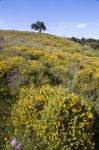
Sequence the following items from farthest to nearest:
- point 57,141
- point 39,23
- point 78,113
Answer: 1. point 39,23
2. point 78,113
3. point 57,141

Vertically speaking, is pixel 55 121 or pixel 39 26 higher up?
pixel 55 121

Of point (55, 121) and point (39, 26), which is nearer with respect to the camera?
point (55, 121)

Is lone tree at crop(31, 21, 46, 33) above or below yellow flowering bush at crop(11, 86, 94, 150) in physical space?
below

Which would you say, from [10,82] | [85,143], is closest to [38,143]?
[85,143]

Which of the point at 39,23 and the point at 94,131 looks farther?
the point at 39,23

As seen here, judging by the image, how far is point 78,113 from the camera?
6324 millimetres

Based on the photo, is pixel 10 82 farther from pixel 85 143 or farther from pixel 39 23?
pixel 39 23

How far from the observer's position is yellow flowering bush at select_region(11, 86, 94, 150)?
5938 mm

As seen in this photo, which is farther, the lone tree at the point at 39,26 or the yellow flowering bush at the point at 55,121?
the lone tree at the point at 39,26

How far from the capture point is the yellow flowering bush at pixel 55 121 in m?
5.94

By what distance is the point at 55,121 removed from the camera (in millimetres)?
6039

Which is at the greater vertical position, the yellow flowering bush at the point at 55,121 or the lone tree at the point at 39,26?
the yellow flowering bush at the point at 55,121

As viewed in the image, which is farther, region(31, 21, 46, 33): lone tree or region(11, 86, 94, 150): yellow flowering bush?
region(31, 21, 46, 33): lone tree

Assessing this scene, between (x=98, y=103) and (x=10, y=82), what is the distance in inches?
92.9
